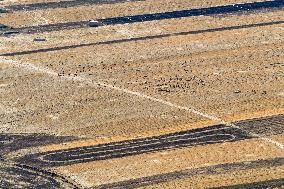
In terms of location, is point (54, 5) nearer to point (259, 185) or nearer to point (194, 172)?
point (194, 172)

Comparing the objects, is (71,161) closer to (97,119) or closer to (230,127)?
(97,119)

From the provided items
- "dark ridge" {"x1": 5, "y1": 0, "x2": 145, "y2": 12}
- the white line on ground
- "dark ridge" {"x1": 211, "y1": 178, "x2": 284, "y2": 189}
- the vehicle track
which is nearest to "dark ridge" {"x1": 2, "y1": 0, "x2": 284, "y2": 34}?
"dark ridge" {"x1": 5, "y1": 0, "x2": 145, "y2": 12}

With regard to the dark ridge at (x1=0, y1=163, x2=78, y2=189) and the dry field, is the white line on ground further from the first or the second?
the dark ridge at (x1=0, y1=163, x2=78, y2=189)

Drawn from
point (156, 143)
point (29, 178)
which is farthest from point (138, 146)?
point (29, 178)

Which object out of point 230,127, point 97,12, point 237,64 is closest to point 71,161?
point 230,127

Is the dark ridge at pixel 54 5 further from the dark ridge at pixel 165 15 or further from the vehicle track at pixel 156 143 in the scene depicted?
the vehicle track at pixel 156 143

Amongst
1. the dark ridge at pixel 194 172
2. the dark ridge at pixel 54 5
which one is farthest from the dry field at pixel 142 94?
the dark ridge at pixel 54 5
